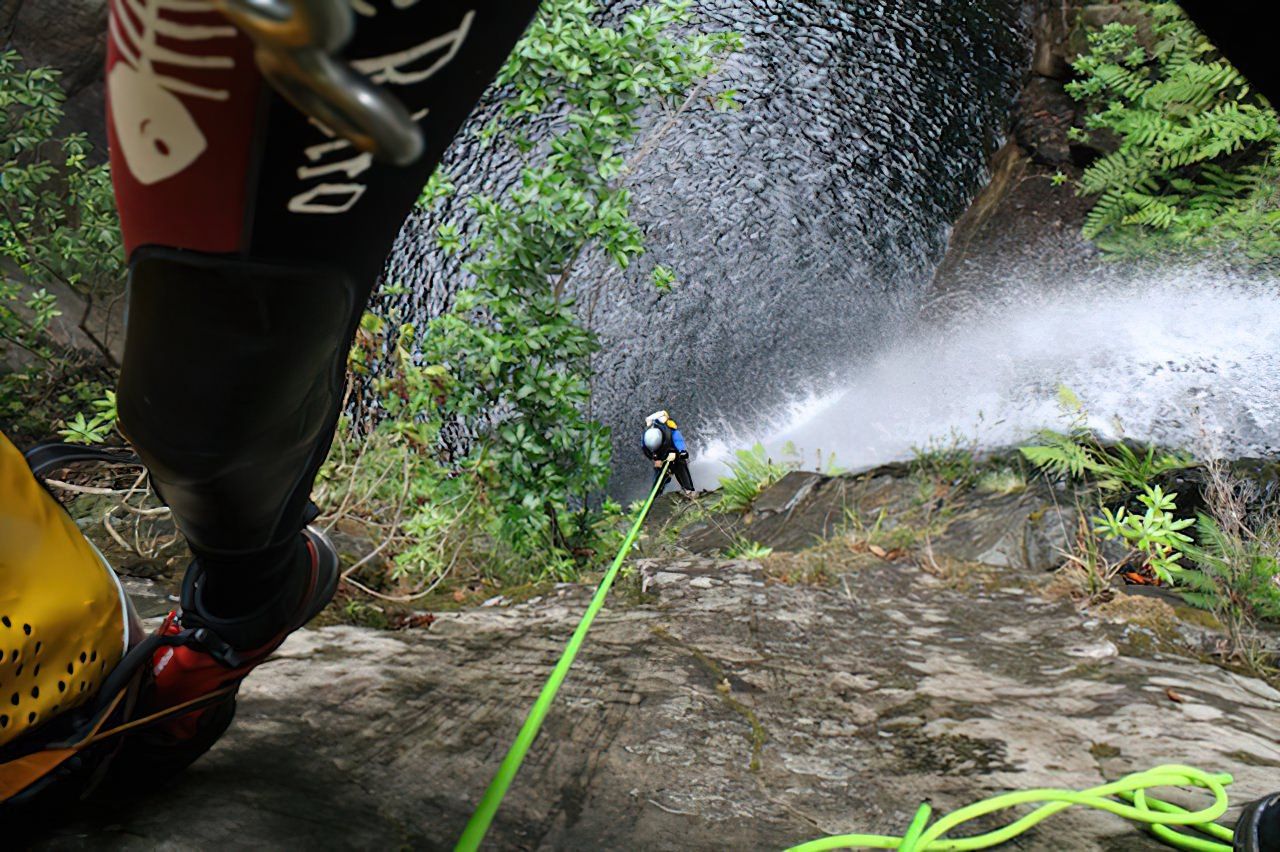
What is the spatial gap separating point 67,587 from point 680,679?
3.36 feet

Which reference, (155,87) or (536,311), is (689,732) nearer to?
(155,87)

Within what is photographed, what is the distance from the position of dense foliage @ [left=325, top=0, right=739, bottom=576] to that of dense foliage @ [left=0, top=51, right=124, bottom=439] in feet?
5.28

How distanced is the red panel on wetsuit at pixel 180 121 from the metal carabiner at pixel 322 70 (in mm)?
179

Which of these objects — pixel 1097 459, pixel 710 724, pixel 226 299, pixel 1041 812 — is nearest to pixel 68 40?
pixel 710 724

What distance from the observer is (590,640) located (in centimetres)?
178

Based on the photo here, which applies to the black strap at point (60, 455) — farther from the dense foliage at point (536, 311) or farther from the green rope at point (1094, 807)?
the dense foliage at point (536, 311)

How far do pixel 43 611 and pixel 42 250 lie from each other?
12.8 ft

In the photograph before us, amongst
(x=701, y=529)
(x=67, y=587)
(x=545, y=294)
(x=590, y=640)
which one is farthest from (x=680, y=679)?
(x=701, y=529)

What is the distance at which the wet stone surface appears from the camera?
2.97 feet

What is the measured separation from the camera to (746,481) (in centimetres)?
531

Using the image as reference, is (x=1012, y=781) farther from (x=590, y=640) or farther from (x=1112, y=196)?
(x=1112, y=196)

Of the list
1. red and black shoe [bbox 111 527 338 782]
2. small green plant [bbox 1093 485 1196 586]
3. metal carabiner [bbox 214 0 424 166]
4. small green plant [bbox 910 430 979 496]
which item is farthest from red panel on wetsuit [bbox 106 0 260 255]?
small green plant [bbox 910 430 979 496]

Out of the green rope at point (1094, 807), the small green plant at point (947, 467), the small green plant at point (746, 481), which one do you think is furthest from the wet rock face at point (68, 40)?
the green rope at point (1094, 807)

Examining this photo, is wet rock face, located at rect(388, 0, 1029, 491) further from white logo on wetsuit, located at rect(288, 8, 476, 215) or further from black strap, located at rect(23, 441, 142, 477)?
white logo on wetsuit, located at rect(288, 8, 476, 215)
